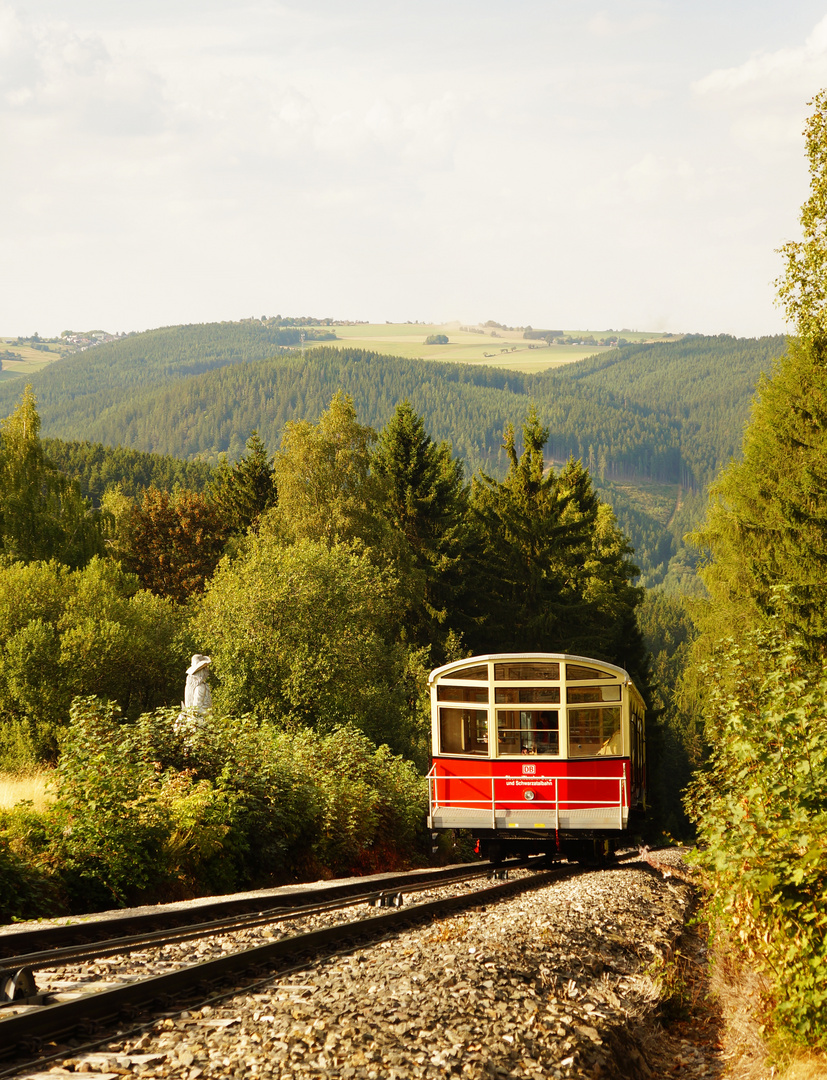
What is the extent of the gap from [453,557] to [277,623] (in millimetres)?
14885

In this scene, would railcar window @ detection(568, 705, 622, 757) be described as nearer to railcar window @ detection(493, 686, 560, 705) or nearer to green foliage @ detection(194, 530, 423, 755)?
railcar window @ detection(493, 686, 560, 705)

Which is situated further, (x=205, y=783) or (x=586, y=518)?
(x=586, y=518)

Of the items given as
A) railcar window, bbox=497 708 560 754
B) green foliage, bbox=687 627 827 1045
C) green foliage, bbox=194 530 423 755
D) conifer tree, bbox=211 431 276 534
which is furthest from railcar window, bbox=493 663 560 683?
conifer tree, bbox=211 431 276 534

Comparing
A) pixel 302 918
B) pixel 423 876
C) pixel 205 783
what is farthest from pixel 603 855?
pixel 302 918

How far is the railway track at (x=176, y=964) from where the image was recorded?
16.3 ft

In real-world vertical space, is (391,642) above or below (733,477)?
below

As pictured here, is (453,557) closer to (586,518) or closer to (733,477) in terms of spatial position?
(586,518)

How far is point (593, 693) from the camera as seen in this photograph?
A: 52.5ft

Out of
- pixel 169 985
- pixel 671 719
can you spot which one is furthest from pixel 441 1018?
pixel 671 719

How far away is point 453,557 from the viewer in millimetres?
41688

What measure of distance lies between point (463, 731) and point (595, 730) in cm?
219

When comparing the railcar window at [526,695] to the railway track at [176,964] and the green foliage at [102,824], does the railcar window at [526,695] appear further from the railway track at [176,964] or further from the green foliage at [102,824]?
the green foliage at [102,824]

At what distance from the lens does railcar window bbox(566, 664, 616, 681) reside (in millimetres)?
16016

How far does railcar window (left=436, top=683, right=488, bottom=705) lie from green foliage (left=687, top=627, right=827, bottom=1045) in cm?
858
